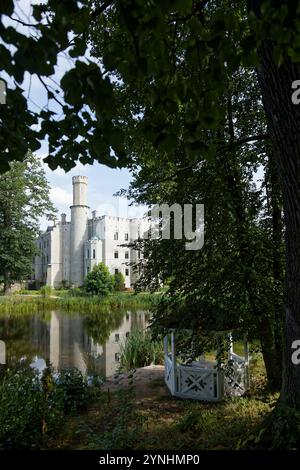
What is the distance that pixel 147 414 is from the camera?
21.4ft

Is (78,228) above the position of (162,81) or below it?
above

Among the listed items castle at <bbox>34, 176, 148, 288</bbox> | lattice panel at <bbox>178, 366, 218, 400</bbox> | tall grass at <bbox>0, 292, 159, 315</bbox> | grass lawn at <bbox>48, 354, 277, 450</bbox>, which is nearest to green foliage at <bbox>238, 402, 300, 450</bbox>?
grass lawn at <bbox>48, 354, 277, 450</bbox>

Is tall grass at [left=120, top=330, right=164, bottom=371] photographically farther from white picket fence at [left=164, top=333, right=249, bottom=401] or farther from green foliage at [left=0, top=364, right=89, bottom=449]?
green foliage at [left=0, top=364, right=89, bottom=449]

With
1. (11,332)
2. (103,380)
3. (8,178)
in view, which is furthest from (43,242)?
(103,380)

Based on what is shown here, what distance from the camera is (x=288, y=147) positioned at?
2836 mm

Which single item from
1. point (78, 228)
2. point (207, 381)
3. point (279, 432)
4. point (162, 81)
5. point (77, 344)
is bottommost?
point (77, 344)

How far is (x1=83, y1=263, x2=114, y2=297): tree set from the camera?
33666 mm

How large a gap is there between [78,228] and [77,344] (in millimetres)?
30388

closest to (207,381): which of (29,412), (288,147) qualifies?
(29,412)

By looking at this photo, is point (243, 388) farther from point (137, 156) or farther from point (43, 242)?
point (43, 242)

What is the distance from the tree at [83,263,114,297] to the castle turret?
10649 mm

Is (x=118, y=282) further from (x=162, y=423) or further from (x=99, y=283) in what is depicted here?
(x=162, y=423)

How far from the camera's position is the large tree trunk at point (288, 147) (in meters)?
2.77

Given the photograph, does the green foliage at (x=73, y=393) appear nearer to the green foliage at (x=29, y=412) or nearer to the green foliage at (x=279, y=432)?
the green foliage at (x=29, y=412)
